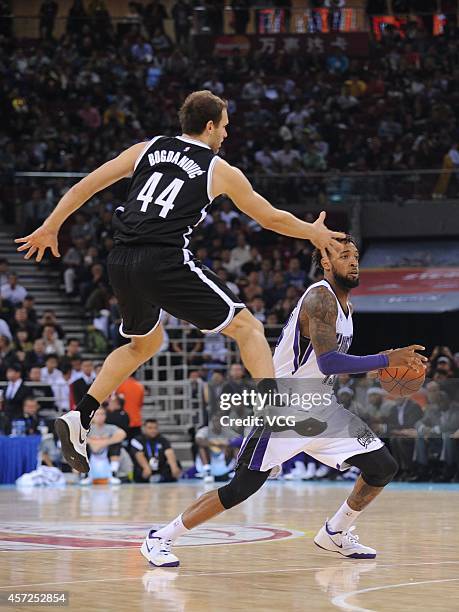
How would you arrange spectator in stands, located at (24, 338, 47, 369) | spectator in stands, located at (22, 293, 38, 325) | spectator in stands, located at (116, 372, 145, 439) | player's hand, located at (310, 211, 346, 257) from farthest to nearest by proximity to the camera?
spectator in stands, located at (22, 293, 38, 325) < spectator in stands, located at (24, 338, 47, 369) < spectator in stands, located at (116, 372, 145, 439) < player's hand, located at (310, 211, 346, 257)

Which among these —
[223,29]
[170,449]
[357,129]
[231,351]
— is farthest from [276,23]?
[170,449]

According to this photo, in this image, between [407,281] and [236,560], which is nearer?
[236,560]

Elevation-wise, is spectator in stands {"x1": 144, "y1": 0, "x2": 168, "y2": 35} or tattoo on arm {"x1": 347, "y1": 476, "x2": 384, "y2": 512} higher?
spectator in stands {"x1": 144, "y1": 0, "x2": 168, "y2": 35}

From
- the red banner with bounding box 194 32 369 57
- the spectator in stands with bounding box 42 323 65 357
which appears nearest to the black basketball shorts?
the spectator in stands with bounding box 42 323 65 357

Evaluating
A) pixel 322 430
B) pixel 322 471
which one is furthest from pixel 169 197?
pixel 322 471

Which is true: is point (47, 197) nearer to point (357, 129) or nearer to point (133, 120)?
point (133, 120)

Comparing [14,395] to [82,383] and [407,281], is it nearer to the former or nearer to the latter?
[82,383]

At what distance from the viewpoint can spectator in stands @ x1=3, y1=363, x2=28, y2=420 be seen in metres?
17.2

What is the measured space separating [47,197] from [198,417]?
5441 mm

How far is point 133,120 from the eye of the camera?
25.4 m

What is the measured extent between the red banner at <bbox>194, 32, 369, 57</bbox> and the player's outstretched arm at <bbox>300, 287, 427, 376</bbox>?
836 inches

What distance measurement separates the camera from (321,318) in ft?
21.7

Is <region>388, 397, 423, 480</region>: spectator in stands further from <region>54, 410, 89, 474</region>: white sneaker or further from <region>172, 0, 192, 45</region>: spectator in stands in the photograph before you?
<region>172, 0, 192, 45</region>: spectator in stands

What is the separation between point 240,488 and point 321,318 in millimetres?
1047
